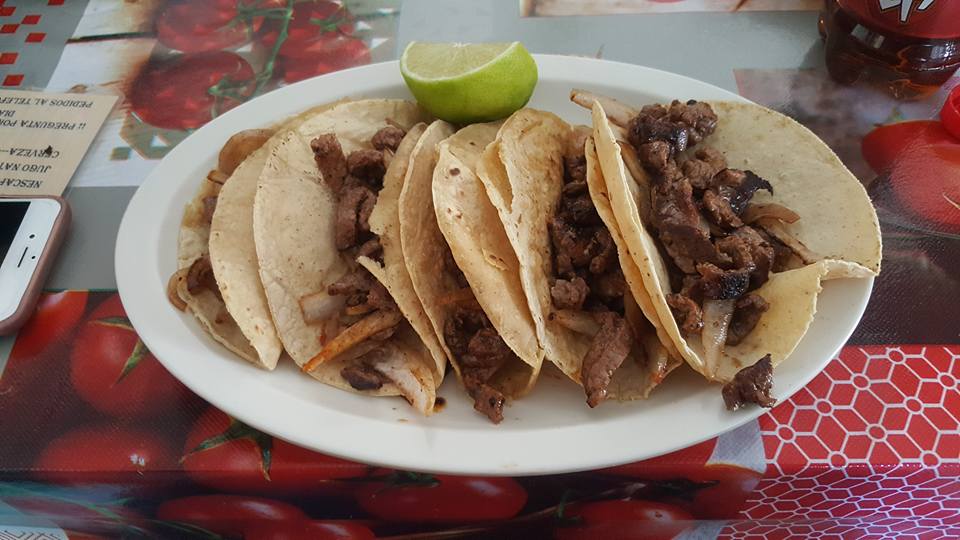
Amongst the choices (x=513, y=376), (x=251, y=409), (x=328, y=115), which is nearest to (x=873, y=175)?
(x=513, y=376)

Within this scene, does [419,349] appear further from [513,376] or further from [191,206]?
[191,206]

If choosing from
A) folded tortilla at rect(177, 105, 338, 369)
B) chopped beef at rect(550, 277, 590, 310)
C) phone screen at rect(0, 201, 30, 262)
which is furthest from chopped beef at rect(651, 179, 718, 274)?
phone screen at rect(0, 201, 30, 262)

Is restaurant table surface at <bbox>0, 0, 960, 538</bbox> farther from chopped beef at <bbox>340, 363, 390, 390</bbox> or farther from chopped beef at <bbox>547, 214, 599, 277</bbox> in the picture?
chopped beef at <bbox>547, 214, 599, 277</bbox>

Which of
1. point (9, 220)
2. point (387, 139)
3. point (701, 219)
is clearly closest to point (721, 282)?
point (701, 219)

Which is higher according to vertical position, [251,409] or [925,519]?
[251,409]

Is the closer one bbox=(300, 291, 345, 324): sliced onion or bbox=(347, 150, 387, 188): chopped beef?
bbox=(300, 291, 345, 324): sliced onion

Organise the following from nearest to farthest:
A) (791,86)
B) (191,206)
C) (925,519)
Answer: (925,519)
(191,206)
(791,86)

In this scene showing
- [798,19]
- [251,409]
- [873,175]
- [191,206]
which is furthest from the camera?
[798,19]

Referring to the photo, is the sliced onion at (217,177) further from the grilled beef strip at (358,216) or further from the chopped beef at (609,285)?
the chopped beef at (609,285)
